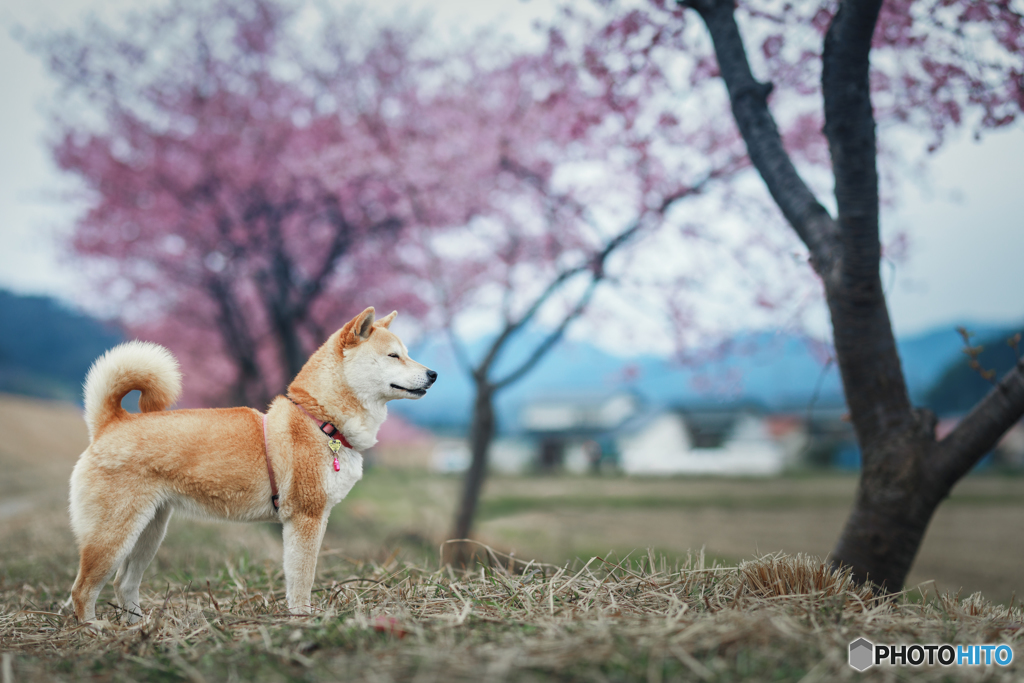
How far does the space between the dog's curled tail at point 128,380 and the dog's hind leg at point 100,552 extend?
447mm

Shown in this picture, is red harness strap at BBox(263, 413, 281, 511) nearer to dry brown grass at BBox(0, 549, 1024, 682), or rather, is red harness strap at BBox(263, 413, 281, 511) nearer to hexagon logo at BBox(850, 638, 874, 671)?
dry brown grass at BBox(0, 549, 1024, 682)

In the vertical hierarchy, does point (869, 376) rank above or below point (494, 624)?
above

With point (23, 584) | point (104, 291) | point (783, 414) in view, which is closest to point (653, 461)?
point (783, 414)

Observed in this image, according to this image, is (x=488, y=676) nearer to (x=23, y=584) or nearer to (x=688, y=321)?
(x=23, y=584)

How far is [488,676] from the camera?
1479 mm

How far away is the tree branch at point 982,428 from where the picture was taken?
303cm

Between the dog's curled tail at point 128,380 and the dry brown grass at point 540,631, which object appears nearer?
the dry brown grass at point 540,631

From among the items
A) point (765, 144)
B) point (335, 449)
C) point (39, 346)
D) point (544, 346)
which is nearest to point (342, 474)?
point (335, 449)

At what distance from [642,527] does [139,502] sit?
1177 centimetres

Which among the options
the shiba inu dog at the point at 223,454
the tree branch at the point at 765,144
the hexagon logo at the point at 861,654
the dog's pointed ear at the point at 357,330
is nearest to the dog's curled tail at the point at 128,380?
the shiba inu dog at the point at 223,454

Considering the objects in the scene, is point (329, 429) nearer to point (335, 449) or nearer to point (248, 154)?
point (335, 449)

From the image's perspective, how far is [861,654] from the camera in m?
1.68

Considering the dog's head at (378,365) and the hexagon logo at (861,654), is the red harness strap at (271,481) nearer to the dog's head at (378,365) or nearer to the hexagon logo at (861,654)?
the dog's head at (378,365)

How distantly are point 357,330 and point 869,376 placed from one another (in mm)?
2827
